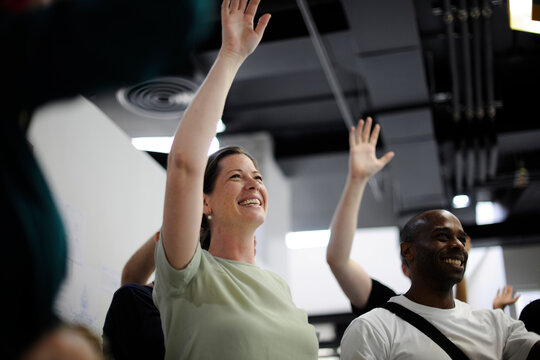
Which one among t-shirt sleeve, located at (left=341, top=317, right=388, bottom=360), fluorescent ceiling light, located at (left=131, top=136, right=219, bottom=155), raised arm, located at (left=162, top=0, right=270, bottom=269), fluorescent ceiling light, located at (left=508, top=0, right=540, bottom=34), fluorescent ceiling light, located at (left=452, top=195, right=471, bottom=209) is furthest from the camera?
fluorescent ceiling light, located at (left=452, top=195, right=471, bottom=209)

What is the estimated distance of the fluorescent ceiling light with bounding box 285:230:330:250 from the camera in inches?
360

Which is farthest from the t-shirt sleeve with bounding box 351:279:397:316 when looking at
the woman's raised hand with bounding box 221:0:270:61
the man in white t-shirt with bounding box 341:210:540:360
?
the woman's raised hand with bounding box 221:0:270:61

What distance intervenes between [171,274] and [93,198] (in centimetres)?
131

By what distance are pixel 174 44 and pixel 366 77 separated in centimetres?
387

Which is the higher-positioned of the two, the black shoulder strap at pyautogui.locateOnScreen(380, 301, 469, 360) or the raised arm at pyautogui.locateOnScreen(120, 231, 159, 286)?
the raised arm at pyautogui.locateOnScreen(120, 231, 159, 286)

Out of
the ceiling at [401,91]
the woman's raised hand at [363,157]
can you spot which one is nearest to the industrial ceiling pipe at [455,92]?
the ceiling at [401,91]

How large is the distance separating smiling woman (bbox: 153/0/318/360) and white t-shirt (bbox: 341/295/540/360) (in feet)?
1.03

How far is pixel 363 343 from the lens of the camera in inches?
69.2

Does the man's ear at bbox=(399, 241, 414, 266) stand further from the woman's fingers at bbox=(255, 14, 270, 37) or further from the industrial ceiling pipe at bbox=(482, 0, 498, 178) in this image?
the industrial ceiling pipe at bbox=(482, 0, 498, 178)

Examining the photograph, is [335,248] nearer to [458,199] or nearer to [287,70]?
[287,70]

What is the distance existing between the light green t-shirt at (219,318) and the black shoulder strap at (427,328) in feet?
1.63

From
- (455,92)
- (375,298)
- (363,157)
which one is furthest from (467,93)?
(375,298)

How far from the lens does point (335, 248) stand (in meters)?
2.33

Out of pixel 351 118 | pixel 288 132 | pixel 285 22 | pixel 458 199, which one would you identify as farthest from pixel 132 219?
pixel 458 199
